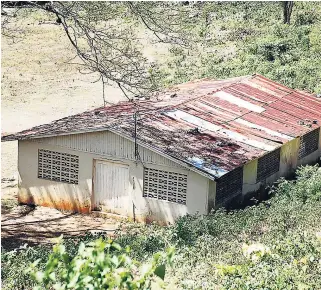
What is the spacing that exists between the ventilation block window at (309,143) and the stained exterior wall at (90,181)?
608 centimetres

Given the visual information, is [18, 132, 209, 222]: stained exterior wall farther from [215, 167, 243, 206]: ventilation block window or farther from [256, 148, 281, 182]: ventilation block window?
[256, 148, 281, 182]: ventilation block window

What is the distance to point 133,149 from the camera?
17.8 m

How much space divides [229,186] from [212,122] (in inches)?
99.4

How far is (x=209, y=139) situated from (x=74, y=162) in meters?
3.58

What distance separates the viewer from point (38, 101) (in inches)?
1310

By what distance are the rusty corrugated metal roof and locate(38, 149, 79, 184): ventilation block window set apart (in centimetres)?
64

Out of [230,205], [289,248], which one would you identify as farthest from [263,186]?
[289,248]

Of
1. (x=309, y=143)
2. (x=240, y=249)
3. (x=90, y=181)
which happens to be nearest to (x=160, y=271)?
(x=240, y=249)

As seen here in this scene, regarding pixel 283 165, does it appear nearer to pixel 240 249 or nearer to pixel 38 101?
pixel 240 249

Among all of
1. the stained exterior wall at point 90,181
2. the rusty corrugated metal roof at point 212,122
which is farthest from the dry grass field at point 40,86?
the rusty corrugated metal roof at point 212,122

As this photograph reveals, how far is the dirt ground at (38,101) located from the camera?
59.0ft

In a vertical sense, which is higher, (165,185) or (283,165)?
(165,185)

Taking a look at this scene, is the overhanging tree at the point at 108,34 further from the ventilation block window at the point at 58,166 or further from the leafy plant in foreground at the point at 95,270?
the leafy plant in foreground at the point at 95,270

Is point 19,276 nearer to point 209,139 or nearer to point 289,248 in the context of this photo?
point 289,248
